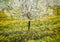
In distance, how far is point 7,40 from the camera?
8.66ft

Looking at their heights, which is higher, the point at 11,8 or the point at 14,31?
the point at 11,8

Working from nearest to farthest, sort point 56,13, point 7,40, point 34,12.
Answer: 1. point 7,40
2. point 34,12
3. point 56,13

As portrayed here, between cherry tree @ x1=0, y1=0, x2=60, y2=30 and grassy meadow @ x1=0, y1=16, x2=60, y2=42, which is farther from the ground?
cherry tree @ x1=0, y1=0, x2=60, y2=30

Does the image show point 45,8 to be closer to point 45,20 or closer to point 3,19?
point 45,20

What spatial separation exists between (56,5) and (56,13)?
148 mm

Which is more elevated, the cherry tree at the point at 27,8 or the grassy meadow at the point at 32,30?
the cherry tree at the point at 27,8

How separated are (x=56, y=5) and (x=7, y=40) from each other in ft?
3.64

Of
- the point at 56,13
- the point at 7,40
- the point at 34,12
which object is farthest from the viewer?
the point at 56,13

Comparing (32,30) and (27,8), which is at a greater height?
(27,8)

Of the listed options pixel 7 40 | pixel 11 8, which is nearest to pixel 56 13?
pixel 11 8

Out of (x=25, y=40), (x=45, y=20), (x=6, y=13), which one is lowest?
(x=25, y=40)

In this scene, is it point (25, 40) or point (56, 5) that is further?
point (56, 5)

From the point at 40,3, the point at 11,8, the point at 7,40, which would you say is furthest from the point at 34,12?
the point at 7,40

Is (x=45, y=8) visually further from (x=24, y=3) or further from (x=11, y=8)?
(x=11, y=8)
